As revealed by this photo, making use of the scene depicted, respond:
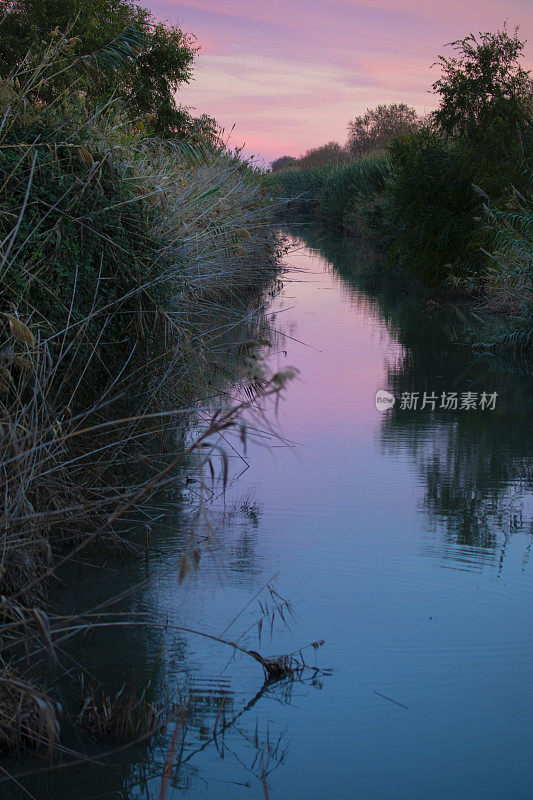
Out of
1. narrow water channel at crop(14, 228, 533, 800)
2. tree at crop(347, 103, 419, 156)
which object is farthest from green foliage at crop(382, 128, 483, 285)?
tree at crop(347, 103, 419, 156)

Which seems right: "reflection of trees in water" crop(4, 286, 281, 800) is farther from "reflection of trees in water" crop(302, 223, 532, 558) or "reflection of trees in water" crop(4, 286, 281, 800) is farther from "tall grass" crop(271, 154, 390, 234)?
"tall grass" crop(271, 154, 390, 234)

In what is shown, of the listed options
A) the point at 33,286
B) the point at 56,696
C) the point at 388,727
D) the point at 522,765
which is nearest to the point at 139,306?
the point at 33,286

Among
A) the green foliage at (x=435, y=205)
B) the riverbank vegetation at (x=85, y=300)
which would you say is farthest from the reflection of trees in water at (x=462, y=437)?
the green foliage at (x=435, y=205)

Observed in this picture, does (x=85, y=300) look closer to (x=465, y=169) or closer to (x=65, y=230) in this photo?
(x=65, y=230)

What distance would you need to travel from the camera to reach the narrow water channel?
3.68 metres

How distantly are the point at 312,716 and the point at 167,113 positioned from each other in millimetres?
32831

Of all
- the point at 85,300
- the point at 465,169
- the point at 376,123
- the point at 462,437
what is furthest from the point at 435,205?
the point at 376,123

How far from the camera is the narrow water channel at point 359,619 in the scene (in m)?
3.68

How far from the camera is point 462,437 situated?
30.0 feet

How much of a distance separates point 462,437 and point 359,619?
447cm

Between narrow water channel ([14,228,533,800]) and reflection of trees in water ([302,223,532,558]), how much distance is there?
0.03 meters

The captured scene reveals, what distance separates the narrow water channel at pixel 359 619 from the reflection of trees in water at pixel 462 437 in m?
0.03

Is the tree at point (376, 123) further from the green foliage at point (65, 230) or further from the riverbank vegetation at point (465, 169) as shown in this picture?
the green foliage at point (65, 230)

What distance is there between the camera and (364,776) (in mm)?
3662
